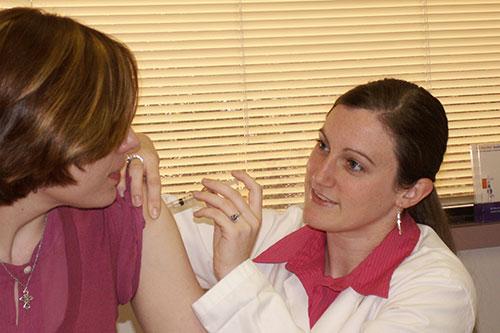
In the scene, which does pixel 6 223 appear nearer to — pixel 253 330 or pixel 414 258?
pixel 253 330

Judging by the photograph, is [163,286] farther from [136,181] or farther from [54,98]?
[54,98]

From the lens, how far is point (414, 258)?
5.50 ft

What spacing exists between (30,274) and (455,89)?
177 cm

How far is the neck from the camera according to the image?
133 cm

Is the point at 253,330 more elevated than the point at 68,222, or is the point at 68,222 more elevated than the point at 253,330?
the point at 68,222

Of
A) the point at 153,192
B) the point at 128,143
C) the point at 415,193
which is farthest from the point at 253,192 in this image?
the point at 415,193

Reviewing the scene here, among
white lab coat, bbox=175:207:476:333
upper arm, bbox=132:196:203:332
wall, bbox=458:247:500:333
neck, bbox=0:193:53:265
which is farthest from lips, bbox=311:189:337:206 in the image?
wall, bbox=458:247:500:333

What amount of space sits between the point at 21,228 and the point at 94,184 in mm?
231

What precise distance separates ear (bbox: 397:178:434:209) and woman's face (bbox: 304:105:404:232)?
4cm

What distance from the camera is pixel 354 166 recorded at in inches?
67.6

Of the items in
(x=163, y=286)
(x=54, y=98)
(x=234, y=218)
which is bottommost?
(x=163, y=286)

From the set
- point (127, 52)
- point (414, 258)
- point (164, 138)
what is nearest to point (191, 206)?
point (164, 138)

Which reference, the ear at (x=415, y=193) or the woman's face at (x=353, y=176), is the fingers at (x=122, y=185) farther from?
the ear at (x=415, y=193)

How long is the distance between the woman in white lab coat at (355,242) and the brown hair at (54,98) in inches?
15.1
